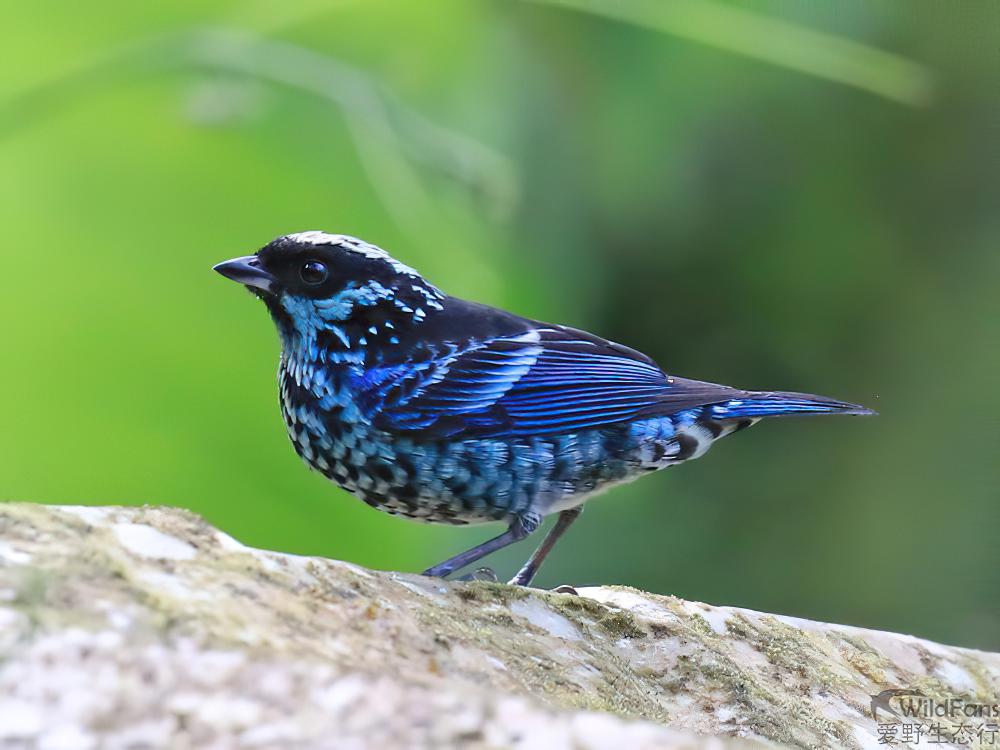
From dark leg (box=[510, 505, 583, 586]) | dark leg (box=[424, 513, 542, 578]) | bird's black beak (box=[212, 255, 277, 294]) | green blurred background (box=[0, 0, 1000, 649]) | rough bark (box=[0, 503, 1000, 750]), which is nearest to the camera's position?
rough bark (box=[0, 503, 1000, 750])

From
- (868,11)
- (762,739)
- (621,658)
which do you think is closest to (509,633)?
(621,658)

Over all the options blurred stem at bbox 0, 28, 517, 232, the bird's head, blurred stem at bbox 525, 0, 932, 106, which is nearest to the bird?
the bird's head

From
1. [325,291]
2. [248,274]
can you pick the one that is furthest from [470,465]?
[248,274]

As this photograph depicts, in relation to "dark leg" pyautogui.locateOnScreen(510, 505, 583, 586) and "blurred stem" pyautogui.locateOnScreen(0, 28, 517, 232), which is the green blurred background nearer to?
"blurred stem" pyautogui.locateOnScreen(0, 28, 517, 232)

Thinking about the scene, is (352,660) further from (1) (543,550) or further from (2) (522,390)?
(1) (543,550)

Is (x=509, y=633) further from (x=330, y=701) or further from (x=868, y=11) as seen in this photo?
(x=868, y=11)

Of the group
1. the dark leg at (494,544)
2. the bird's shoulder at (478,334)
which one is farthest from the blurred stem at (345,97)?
the dark leg at (494,544)
